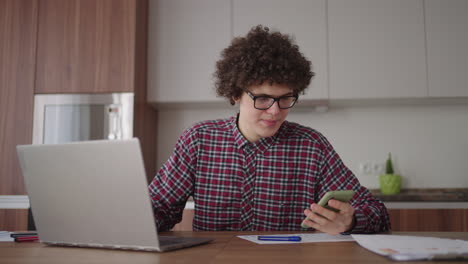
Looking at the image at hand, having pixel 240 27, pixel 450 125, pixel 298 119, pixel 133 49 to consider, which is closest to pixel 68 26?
pixel 133 49

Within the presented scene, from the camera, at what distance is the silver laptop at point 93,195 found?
84 cm

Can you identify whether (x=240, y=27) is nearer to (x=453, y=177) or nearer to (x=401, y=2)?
(x=401, y=2)

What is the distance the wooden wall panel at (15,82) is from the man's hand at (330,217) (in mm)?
2198

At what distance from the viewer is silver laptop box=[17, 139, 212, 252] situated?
0.84 meters

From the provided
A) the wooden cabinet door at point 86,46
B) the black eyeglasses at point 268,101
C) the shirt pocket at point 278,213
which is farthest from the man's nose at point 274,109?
the wooden cabinet door at point 86,46

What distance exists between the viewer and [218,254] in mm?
872

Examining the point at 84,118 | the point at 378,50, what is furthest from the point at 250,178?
the point at 378,50

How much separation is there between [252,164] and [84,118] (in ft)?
5.04

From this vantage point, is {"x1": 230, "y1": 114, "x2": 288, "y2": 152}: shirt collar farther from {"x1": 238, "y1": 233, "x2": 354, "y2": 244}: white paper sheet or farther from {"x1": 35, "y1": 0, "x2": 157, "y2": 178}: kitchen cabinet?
{"x1": 35, "y1": 0, "x2": 157, "y2": 178}: kitchen cabinet

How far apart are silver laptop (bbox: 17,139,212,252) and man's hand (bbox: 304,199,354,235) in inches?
11.4

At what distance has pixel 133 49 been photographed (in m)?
2.68

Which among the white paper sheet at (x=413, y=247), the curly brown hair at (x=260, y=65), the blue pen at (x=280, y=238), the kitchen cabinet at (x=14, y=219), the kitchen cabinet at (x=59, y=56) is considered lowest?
the kitchen cabinet at (x=14, y=219)

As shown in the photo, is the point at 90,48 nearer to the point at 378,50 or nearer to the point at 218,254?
the point at 378,50

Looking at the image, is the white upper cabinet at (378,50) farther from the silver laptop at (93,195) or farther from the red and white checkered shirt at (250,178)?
the silver laptop at (93,195)
